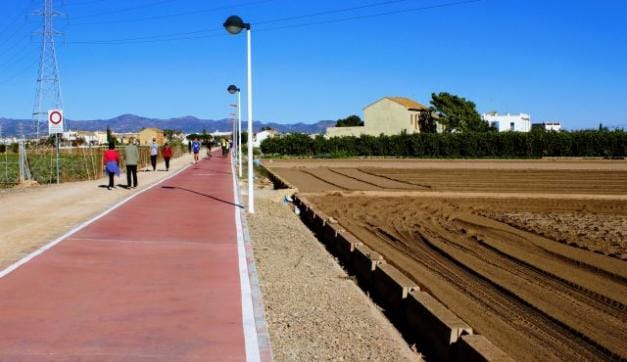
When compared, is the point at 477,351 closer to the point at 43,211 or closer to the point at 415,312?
the point at 415,312

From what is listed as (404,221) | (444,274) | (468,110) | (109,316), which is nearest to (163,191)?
(404,221)

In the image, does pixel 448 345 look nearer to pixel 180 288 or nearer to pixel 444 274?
pixel 180 288

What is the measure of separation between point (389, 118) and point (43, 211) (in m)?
77.5

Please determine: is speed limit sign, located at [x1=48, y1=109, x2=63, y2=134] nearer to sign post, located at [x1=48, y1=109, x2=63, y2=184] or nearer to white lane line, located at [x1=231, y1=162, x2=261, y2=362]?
sign post, located at [x1=48, y1=109, x2=63, y2=184]

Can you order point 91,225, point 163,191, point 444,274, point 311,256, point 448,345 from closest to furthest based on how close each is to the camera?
point 448,345, point 444,274, point 311,256, point 91,225, point 163,191

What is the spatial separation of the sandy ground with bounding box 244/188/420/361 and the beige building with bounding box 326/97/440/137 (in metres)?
77.9

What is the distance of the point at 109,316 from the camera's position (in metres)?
6.35

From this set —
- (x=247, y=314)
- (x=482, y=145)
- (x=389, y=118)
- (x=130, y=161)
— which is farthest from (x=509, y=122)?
(x=247, y=314)

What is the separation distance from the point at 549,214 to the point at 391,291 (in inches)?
488

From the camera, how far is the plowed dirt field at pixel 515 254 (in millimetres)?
7305

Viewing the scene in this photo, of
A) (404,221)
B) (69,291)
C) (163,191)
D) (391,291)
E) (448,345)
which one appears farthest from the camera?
(163,191)

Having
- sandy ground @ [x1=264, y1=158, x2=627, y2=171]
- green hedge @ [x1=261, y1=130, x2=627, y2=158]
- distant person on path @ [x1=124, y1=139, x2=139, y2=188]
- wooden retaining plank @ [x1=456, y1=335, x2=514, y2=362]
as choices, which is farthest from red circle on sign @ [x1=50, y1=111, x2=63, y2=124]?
green hedge @ [x1=261, y1=130, x2=627, y2=158]

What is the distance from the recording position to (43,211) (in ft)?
49.7

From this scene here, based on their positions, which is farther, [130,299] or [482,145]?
[482,145]
